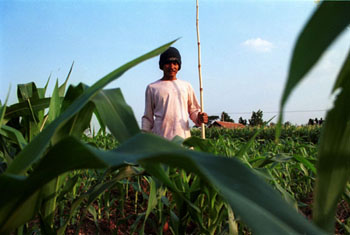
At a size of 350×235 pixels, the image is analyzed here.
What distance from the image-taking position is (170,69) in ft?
8.30

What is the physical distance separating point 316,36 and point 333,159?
18 cm

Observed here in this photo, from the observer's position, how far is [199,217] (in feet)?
2.65

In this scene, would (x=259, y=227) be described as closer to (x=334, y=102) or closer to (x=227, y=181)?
(x=227, y=181)

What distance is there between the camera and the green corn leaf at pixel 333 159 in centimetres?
35

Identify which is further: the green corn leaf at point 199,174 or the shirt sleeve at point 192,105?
the shirt sleeve at point 192,105

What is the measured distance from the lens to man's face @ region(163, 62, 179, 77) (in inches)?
99.4

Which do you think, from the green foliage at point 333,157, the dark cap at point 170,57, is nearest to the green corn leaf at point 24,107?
the green foliage at point 333,157

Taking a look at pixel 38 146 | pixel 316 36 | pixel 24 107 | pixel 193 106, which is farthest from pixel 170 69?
pixel 316 36

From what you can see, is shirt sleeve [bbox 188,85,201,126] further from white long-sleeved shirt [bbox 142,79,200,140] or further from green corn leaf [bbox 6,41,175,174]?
green corn leaf [bbox 6,41,175,174]

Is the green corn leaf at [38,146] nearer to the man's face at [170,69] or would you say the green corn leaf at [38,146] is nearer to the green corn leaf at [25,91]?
the green corn leaf at [25,91]

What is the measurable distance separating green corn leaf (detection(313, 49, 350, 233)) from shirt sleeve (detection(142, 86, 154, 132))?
88.3 inches

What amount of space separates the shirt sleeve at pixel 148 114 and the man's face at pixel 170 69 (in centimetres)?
21

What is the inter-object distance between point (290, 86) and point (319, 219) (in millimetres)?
227

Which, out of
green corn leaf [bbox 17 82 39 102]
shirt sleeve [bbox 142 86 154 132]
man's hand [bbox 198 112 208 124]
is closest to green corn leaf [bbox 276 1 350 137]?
green corn leaf [bbox 17 82 39 102]
